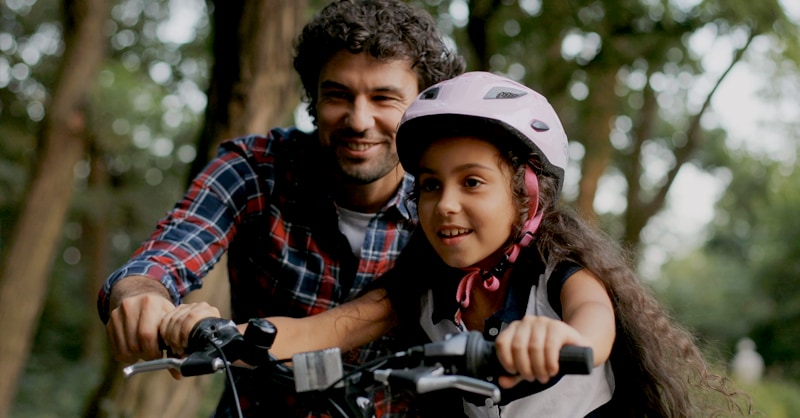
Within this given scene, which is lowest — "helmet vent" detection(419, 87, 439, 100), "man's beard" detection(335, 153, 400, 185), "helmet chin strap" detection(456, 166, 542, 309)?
"helmet chin strap" detection(456, 166, 542, 309)

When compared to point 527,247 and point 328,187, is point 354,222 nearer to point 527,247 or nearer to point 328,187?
point 328,187

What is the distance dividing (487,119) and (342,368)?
33.0 inches

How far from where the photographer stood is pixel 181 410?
5.22 metres

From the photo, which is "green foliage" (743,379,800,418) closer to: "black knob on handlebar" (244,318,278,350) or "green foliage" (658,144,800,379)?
"green foliage" (658,144,800,379)

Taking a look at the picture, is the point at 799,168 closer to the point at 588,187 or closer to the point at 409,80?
the point at 588,187

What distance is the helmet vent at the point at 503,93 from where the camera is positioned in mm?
2396

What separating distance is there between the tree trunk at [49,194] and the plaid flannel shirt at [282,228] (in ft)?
21.4

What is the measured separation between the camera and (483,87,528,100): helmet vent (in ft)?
7.86

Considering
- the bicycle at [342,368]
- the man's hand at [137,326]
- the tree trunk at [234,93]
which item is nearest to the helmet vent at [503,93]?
the bicycle at [342,368]

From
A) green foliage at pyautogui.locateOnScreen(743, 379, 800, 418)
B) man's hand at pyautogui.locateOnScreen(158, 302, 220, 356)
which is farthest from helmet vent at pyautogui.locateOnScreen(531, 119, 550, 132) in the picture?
green foliage at pyautogui.locateOnScreen(743, 379, 800, 418)

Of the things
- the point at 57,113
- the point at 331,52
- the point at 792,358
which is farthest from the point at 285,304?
the point at 792,358

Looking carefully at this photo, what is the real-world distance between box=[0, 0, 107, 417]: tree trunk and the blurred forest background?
0.07 feet

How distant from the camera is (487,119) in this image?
2.31 meters

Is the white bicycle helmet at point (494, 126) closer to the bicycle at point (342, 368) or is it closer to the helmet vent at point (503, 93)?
the helmet vent at point (503, 93)
